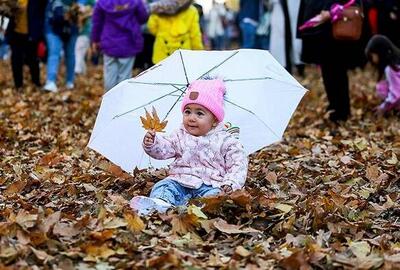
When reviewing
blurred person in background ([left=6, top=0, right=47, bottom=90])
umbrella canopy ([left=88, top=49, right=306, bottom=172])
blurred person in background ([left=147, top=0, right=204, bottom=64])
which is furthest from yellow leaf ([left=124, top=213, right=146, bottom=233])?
blurred person in background ([left=6, top=0, right=47, bottom=90])

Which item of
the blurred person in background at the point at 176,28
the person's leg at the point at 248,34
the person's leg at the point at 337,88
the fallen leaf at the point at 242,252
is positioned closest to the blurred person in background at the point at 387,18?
the person's leg at the point at 337,88

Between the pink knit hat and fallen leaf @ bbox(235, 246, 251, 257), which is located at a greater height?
the pink knit hat

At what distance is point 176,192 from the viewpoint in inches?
201

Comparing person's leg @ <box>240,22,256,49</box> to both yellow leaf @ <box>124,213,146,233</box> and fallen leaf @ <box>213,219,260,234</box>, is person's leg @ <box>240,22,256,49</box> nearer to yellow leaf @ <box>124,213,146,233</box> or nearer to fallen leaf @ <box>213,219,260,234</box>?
fallen leaf @ <box>213,219,260,234</box>

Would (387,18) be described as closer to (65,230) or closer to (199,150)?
(199,150)

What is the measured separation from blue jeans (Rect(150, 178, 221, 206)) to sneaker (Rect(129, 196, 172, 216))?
18 centimetres

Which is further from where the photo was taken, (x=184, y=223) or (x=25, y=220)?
(x=184, y=223)

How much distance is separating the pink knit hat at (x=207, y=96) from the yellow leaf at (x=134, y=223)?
107 centimetres

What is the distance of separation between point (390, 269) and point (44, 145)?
4.66 meters

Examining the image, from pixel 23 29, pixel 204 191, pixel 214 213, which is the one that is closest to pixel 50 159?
pixel 204 191

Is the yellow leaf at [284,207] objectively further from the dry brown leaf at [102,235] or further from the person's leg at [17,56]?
the person's leg at [17,56]

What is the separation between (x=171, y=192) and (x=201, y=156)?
1.05 ft

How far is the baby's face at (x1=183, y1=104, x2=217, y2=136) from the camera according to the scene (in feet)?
17.1

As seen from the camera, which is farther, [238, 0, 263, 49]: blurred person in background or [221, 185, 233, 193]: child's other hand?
[238, 0, 263, 49]: blurred person in background
